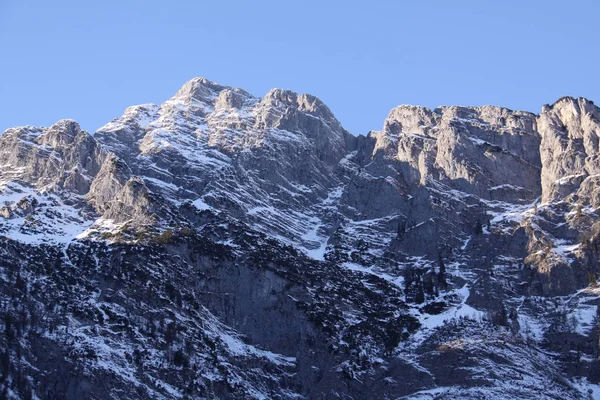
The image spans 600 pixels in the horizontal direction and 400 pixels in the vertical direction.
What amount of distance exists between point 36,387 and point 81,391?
703 centimetres

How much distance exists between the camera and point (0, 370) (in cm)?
19800

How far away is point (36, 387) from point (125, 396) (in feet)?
45.9

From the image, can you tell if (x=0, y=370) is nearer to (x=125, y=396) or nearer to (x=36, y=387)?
(x=36, y=387)

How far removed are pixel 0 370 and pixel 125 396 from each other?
65.3 feet

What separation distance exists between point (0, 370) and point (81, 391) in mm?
13000

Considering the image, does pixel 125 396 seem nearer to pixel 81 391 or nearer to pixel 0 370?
pixel 81 391

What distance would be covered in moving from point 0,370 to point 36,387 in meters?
6.19

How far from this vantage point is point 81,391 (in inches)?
7849

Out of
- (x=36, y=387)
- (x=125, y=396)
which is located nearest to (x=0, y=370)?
(x=36, y=387)

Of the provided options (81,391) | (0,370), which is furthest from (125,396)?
(0,370)

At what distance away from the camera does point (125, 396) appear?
19950cm
